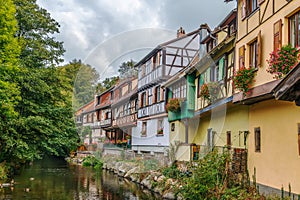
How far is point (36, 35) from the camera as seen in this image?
24.4 m

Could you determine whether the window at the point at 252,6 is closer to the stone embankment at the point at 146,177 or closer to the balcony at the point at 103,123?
the stone embankment at the point at 146,177

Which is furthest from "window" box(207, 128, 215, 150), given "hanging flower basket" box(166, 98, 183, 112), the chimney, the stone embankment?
the chimney

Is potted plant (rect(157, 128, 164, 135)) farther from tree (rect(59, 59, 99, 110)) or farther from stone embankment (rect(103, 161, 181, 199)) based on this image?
tree (rect(59, 59, 99, 110))

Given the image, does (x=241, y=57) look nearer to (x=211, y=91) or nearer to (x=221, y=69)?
(x=221, y=69)

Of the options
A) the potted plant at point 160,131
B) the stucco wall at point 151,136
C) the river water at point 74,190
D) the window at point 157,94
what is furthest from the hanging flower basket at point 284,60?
the window at point 157,94

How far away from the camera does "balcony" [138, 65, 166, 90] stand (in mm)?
25797

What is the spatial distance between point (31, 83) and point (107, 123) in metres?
20.1

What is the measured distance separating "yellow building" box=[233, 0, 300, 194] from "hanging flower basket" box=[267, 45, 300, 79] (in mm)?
359

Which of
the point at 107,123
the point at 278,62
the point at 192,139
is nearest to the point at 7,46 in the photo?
the point at 192,139

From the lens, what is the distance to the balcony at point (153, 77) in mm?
25797

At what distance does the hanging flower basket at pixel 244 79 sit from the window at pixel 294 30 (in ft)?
6.30

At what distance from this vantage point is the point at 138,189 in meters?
18.2

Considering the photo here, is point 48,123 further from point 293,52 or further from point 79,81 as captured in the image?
point 293,52

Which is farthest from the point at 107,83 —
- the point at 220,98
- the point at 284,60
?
the point at 284,60
